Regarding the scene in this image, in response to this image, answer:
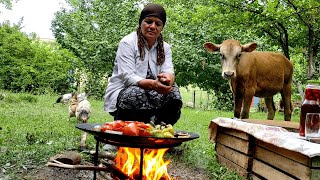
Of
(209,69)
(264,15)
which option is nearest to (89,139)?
(264,15)

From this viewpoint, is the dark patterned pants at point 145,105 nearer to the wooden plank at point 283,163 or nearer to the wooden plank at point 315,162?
the wooden plank at point 283,163

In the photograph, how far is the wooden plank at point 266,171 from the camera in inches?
119

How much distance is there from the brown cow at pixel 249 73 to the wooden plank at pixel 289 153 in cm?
203

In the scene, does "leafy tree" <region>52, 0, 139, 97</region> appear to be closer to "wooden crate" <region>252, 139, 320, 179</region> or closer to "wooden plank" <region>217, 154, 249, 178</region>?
"wooden plank" <region>217, 154, 249, 178</region>

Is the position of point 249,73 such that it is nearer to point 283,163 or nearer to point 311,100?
point 283,163

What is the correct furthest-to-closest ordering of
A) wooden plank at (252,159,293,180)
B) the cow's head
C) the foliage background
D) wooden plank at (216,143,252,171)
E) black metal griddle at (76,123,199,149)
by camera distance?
the foliage background, the cow's head, wooden plank at (216,143,252,171), wooden plank at (252,159,293,180), black metal griddle at (76,123,199,149)

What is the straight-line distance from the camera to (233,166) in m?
3.99

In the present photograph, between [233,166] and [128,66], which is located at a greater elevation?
[128,66]

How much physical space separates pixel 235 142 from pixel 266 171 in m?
0.69

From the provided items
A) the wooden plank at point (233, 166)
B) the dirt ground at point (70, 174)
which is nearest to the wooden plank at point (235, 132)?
the wooden plank at point (233, 166)

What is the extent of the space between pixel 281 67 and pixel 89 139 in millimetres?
3428

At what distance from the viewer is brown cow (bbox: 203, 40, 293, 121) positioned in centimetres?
547

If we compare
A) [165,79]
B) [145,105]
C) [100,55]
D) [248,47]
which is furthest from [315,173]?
[100,55]

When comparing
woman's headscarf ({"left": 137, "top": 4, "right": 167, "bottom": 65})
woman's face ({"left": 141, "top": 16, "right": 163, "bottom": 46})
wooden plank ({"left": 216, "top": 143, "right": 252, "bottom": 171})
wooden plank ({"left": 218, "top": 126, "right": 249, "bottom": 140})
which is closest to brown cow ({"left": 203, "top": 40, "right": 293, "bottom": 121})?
wooden plank ({"left": 218, "top": 126, "right": 249, "bottom": 140})
